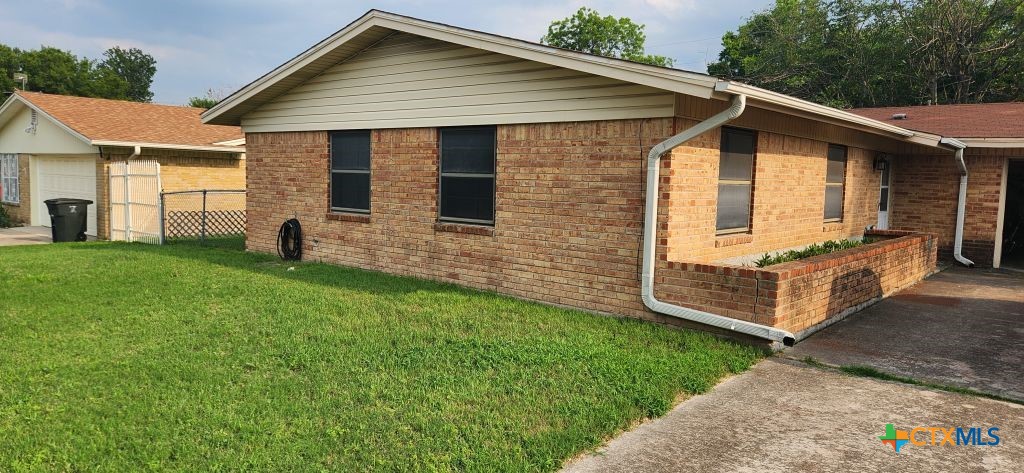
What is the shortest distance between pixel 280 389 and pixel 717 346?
13.0 ft

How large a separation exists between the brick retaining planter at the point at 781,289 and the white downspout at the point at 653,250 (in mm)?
107

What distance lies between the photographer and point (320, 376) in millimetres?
5387

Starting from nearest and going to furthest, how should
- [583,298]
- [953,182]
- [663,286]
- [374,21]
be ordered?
[663,286], [583,298], [374,21], [953,182]

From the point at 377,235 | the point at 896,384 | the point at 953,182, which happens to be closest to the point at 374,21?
the point at 377,235

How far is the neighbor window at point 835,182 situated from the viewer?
11.3 metres

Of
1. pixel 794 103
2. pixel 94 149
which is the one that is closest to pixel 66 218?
pixel 94 149

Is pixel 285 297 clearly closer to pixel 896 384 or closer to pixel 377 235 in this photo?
pixel 377 235

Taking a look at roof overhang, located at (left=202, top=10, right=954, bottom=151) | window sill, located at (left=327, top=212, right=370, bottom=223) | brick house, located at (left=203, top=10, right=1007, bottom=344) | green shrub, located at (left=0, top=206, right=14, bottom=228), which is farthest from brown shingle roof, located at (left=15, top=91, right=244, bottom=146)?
window sill, located at (left=327, top=212, right=370, bottom=223)

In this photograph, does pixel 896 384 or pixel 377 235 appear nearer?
pixel 896 384

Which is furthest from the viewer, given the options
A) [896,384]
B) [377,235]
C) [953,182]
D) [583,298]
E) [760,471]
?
[953,182]

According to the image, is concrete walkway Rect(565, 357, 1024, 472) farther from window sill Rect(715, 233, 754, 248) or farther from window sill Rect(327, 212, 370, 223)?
window sill Rect(327, 212, 370, 223)

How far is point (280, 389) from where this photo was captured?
16.7 ft

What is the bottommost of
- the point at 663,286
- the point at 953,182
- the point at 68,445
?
the point at 68,445

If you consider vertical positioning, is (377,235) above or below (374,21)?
below
